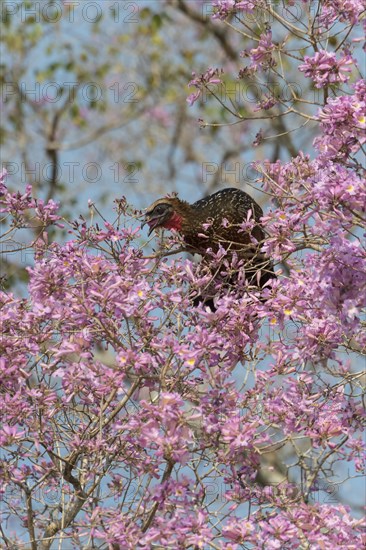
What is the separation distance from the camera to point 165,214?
18.6ft

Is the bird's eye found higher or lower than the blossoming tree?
higher

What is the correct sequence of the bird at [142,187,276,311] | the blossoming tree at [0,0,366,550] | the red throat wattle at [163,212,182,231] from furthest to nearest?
the red throat wattle at [163,212,182,231]
the bird at [142,187,276,311]
the blossoming tree at [0,0,366,550]

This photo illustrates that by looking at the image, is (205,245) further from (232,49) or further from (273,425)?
(232,49)

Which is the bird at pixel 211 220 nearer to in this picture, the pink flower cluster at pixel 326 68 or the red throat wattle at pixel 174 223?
the red throat wattle at pixel 174 223

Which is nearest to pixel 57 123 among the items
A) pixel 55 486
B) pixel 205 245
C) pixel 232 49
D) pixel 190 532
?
pixel 232 49

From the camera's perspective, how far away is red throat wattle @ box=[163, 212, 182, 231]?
18.8ft

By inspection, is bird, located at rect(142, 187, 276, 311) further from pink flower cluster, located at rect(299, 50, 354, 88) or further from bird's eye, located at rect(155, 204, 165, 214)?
pink flower cluster, located at rect(299, 50, 354, 88)

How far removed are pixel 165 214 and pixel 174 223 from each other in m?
0.12

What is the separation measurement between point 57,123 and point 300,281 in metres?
10.0

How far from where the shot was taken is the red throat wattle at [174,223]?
5.72 metres

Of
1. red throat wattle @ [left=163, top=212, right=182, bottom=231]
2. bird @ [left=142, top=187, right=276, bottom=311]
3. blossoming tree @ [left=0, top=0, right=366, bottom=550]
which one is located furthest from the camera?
red throat wattle @ [left=163, top=212, right=182, bottom=231]

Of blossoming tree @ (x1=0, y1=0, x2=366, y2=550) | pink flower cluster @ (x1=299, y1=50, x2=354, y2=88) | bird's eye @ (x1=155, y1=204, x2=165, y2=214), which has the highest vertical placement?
bird's eye @ (x1=155, y1=204, x2=165, y2=214)

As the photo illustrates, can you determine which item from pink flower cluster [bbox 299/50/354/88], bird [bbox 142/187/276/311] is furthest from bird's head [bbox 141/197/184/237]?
pink flower cluster [bbox 299/50/354/88]

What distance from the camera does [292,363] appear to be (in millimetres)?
4543
